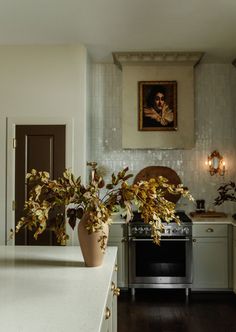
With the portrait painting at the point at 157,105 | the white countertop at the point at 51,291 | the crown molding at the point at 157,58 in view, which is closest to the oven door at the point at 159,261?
the portrait painting at the point at 157,105

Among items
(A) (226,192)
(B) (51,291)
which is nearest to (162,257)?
(A) (226,192)

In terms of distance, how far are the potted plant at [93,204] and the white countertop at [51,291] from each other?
0.61 ft

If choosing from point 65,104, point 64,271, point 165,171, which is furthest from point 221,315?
point 65,104

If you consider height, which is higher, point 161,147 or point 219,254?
point 161,147

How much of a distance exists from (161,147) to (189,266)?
1439 millimetres

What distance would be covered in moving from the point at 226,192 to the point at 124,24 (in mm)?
2418

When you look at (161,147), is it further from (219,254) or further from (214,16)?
(214,16)

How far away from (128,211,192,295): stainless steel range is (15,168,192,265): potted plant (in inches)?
89.5

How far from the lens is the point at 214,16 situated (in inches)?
136

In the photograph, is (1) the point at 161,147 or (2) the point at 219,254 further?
(1) the point at 161,147

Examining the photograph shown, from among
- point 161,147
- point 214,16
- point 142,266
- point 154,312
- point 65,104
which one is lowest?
point 154,312

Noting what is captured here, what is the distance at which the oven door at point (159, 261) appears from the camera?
4.33m

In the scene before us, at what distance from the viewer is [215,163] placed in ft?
16.0

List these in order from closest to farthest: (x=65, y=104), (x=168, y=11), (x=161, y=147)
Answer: (x=168, y=11) → (x=65, y=104) → (x=161, y=147)
